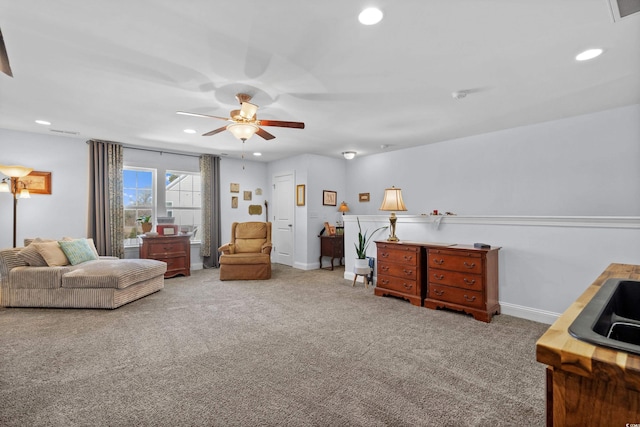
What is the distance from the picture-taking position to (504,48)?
233 cm

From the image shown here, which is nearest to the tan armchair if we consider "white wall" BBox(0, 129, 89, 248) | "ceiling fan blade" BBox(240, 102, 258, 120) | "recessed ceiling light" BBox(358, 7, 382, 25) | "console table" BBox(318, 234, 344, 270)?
"console table" BBox(318, 234, 344, 270)

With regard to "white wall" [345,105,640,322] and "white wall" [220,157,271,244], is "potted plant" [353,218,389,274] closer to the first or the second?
"white wall" [345,105,640,322]

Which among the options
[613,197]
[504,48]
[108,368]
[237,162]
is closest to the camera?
[108,368]

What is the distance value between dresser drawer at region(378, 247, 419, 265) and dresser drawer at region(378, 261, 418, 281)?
5 cm

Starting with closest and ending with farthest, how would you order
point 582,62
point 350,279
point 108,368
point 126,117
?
point 108,368, point 582,62, point 126,117, point 350,279

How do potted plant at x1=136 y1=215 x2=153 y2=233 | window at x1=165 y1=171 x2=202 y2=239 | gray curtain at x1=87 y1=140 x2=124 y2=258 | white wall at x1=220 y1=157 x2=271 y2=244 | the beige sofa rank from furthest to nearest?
1. white wall at x1=220 y1=157 x2=271 y2=244
2. window at x1=165 y1=171 x2=202 y2=239
3. potted plant at x1=136 y1=215 x2=153 y2=233
4. gray curtain at x1=87 y1=140 x2=124 y2=258
5. the beige sofa

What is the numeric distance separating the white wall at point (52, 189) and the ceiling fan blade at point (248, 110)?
12.3ft

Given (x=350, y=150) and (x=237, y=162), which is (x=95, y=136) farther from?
(x=350, y=150)

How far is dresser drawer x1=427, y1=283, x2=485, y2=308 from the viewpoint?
3.20 meters

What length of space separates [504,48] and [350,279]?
3.76 meters

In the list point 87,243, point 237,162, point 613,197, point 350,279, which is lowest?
point 350,279

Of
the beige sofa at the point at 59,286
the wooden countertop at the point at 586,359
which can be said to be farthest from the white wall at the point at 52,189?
the wooden countertop at the point at 586,359

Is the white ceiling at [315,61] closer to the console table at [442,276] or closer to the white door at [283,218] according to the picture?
the console table at [442,276]

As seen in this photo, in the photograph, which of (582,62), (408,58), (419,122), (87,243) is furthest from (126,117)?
(582,62)
